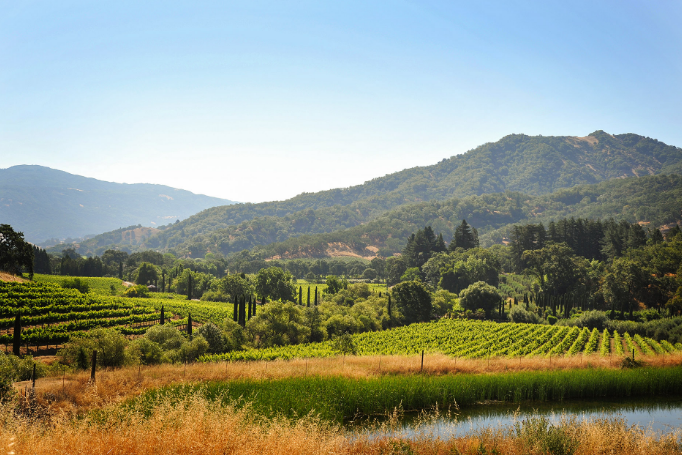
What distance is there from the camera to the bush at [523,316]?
74938 mm

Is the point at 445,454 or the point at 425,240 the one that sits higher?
the point at 425,240

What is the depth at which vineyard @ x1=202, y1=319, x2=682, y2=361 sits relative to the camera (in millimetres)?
44844

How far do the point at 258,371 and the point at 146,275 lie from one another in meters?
Answer: 96.6

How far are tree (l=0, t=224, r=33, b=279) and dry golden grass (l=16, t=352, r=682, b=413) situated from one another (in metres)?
46.2

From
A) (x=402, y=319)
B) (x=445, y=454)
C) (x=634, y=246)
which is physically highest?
(x=634, y=246)

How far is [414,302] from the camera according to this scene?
78562 millimetres

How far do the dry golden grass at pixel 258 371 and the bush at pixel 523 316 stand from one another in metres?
36.6

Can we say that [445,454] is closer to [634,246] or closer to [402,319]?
[402,319]

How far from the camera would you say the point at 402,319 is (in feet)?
251

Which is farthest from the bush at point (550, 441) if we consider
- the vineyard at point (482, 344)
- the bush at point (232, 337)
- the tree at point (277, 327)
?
the tree at point (277, 327)

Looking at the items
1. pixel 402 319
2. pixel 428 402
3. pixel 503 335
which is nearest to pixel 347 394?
pixel 428 402

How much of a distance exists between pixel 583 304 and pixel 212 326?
7462 cm

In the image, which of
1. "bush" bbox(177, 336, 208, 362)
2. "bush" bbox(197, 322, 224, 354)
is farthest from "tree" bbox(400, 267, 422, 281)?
"bush" bbox(177, 336, 208, 362)

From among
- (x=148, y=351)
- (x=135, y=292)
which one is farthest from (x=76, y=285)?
(x=148, y=351)
